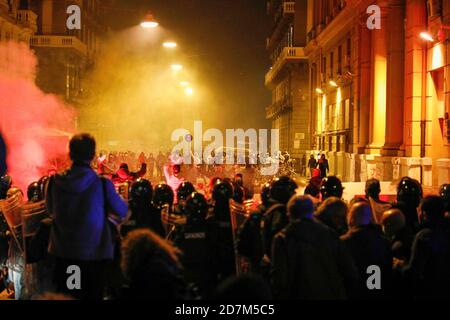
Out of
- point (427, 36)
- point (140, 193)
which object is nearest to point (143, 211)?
point (140, 193)

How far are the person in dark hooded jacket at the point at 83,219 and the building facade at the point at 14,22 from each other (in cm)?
2793

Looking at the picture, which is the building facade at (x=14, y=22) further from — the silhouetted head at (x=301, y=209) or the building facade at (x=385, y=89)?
the silhouetted head at (x=301, y=209)

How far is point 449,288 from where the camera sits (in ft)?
15.1

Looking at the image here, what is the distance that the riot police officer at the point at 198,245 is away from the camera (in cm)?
536

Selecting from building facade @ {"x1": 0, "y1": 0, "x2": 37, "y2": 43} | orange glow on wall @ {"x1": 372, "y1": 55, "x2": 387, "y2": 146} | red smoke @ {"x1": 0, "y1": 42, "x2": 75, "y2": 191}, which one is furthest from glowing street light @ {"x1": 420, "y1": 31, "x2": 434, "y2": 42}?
building facade @ {"x1": 0, "y1": 0, "x2": 37, "y2": 43}

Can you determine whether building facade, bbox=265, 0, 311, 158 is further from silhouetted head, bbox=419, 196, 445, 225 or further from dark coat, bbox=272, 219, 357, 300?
dark coat, bbox=272, 219, 357, 300

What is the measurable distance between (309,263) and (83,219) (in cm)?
166

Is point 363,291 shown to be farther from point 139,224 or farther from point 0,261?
point 0,261

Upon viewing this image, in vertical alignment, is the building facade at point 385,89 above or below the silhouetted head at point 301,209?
above

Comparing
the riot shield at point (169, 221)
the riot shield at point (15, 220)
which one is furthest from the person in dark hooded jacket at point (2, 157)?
the riot shield at point (169, 221)

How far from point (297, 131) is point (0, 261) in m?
40.3

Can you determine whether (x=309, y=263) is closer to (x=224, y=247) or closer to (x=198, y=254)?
(x=198, y=254)

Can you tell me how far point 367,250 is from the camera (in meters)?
4.56

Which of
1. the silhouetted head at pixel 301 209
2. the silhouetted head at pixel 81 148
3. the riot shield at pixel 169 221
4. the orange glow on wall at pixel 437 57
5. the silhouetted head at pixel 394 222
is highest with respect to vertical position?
the orange glow on wall at pixel 437 57
